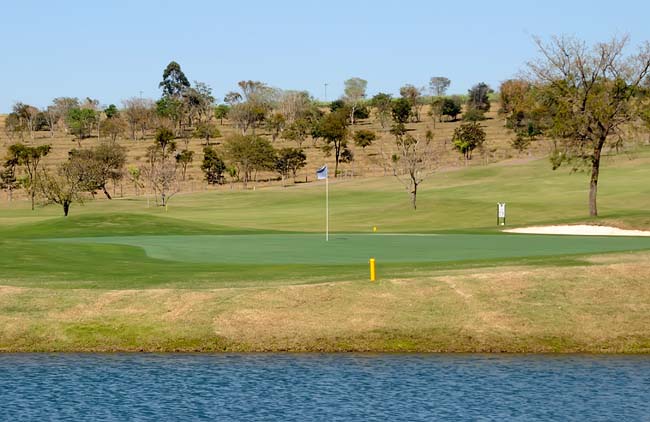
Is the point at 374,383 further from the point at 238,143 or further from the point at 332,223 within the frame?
the point at 238,143

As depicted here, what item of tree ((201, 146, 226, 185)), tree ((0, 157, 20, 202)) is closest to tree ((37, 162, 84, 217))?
tree ((0, 157, 20, 202))

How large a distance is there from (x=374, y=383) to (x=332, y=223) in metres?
75.7

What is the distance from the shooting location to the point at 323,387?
83.0 ft

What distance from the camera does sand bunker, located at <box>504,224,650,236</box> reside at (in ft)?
212

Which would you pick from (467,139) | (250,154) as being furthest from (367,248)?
(467,139)

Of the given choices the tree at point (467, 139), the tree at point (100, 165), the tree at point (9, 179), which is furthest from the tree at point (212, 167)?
the tree at point (467, 139)

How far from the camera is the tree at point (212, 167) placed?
592 ft

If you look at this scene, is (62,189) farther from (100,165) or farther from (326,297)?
(326,297)

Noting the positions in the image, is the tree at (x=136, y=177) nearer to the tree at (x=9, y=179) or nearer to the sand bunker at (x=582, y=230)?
the tree at (x=9, y=179)

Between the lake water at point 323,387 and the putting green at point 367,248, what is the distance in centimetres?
1610

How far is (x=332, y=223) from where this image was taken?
10131 centimetres

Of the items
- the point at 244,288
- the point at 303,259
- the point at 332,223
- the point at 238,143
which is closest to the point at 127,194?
the point at 238,143

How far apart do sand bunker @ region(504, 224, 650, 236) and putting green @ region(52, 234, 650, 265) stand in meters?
6.12

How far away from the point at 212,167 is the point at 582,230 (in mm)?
121925
